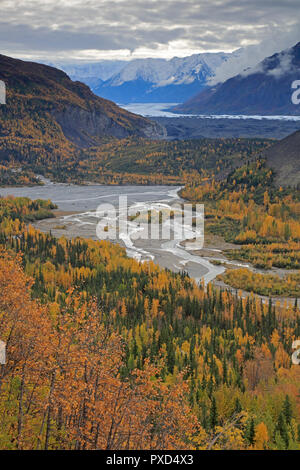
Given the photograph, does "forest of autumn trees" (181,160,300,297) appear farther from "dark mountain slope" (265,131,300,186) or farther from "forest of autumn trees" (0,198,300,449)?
"forest of autumn trees" (0,198,300,449)

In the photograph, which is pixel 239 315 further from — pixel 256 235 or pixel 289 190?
pixel 289 190

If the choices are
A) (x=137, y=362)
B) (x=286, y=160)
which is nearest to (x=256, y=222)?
(x=286, y=160)

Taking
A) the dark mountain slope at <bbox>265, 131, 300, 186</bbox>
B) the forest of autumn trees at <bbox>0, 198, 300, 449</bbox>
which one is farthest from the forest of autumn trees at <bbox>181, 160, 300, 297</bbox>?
the forest of autumn trees at <bbox>0, 198, 300, 449</bbox>

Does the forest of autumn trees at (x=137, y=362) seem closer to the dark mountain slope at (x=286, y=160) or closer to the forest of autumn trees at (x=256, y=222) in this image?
the forest of autumn trees at (x=256, y=222)

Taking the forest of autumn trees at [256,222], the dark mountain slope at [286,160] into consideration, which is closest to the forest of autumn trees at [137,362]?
the forest of autumn trees at [256,222]

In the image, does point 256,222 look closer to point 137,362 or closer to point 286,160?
point 286,160

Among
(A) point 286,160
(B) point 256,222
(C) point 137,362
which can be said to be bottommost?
(C) point 137,362

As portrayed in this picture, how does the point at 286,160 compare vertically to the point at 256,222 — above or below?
above
